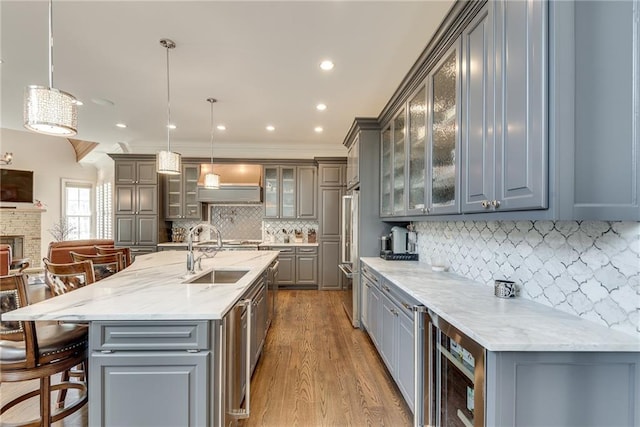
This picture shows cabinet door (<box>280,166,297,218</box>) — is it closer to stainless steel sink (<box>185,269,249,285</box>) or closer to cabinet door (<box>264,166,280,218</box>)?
cabinet door (<box>264,166,280,218</box>)

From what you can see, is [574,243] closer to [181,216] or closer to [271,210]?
[271,210]

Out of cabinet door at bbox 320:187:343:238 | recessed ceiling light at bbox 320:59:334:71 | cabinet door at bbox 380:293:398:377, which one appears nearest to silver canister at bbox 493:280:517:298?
cabinet door at bbox 380:293:398:377

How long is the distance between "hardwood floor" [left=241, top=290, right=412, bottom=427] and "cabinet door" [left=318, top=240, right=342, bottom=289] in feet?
5.93

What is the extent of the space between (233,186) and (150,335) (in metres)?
4.64

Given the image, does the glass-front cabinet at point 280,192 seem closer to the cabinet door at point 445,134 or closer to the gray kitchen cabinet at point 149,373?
the cabinet door at point 445,134

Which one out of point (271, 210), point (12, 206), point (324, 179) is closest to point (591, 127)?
point (324, 179)

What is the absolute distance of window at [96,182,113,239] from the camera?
799cm

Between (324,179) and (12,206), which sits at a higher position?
(324,179)

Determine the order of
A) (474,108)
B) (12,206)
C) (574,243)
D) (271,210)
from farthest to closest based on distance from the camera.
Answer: (12,206), (271,210), (474,108), (574,243)

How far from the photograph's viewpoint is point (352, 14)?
2230mm

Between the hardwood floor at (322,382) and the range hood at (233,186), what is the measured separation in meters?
2.85

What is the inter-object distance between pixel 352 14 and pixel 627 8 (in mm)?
1620

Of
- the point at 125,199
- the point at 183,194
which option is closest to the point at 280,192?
the point at 183,194

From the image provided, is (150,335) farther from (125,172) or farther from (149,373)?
(125,172)
